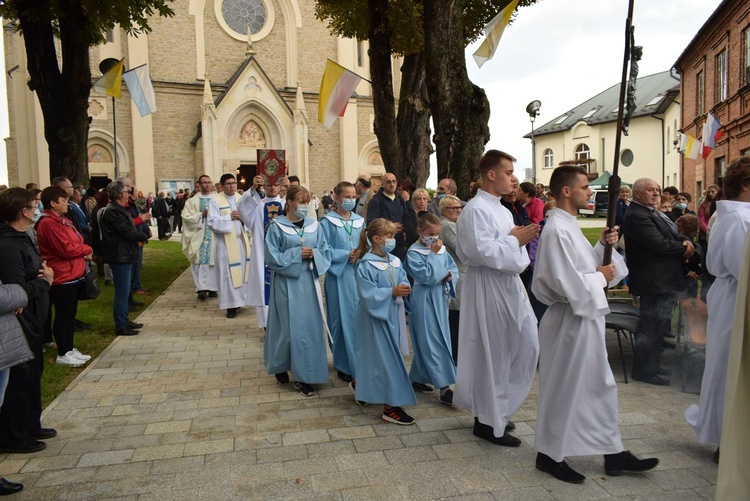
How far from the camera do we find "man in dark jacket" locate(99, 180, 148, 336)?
8.00 m

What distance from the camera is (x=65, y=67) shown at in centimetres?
1128

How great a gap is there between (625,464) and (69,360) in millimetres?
5681

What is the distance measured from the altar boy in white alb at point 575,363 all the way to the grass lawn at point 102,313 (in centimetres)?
436

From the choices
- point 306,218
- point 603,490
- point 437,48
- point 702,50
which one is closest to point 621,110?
point 603,490

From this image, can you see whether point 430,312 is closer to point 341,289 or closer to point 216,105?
point 341,289

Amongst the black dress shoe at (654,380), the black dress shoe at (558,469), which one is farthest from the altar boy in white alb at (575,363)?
the black dress shoe at (654,380)

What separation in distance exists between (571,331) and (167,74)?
29.4 m

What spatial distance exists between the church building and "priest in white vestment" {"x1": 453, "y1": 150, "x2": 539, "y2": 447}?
26667 mm

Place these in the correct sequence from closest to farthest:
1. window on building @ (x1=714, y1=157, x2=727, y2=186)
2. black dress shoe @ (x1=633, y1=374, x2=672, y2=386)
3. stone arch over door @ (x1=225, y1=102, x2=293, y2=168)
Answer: black dress shoe @ (x1=633, y1=374, x2=672, y2=386)
window on building @ (x1=714, y1=157, x2=727, y2=186)
stone arch over door @ (x1=225, y1=102, x2=293, y2=168)

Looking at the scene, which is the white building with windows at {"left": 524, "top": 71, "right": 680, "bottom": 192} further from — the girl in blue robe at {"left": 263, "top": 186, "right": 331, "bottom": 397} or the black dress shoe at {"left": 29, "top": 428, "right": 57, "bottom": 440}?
the black dress shoe at {"left": 29, "top": 428, "right": 57, "bottom": 440}

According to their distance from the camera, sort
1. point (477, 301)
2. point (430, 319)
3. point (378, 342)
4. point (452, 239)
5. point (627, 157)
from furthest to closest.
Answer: point (627, 157) < point (452, 239) < point (430, 319) < point (378, 342) < point (477, 301)

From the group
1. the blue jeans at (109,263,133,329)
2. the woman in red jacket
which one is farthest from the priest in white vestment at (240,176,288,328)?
the woman in red jacket

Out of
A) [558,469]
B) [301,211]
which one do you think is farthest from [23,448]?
[558,469]

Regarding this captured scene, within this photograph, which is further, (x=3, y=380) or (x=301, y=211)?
(x=301, y=211)
